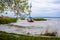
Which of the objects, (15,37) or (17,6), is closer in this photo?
(15,37)

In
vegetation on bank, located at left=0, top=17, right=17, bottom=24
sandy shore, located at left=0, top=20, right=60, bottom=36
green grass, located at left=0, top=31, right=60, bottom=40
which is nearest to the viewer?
green grass, located at left=0, top=31, right=60, bottom=40

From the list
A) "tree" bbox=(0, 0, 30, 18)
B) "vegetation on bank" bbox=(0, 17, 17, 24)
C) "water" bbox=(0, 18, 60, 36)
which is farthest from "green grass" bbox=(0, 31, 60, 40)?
"tree" bbox=(0, 0, 30, 18)

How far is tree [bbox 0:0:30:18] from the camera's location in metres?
3.90

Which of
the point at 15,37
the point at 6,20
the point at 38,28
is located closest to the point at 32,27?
the point at 38,28

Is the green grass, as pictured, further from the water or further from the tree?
the tree

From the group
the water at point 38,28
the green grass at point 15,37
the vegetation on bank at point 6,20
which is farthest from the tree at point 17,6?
the green grass at point 15,37

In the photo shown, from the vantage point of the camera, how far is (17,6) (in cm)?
394

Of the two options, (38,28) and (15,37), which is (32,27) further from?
(15,37)

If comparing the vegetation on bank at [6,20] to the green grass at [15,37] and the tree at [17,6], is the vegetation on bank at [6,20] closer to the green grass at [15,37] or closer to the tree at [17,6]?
the tree at [17,6]

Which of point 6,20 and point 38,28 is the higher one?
point 6,20

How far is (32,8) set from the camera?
3777 mm

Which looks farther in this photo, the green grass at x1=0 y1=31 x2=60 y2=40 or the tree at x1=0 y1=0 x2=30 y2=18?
the tree at x1=0 y1=0 x2=30 y2=18

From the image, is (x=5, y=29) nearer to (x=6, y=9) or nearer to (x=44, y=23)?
(x=6, y=9)

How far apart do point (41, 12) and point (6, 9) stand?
2.76ft
